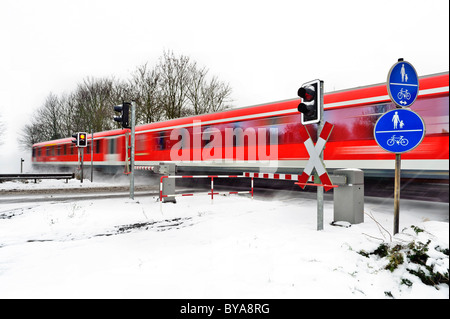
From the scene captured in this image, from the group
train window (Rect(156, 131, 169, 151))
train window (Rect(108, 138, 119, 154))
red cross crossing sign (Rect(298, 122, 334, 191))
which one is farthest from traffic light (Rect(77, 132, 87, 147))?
red cross crossing sign (Rect(298, 122, 334, 191))

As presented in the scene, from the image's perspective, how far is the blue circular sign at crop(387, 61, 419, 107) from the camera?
454cm

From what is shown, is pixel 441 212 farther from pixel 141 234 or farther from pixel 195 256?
pixel 141 234

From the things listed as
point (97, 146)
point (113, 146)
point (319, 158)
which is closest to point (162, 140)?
point (113, 146)

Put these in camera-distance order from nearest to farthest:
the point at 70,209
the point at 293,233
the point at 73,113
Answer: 1. the point at 293,233
2. the point at 70,209
3. the point at 73,113

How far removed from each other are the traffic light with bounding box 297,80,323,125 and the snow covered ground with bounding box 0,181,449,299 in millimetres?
1933

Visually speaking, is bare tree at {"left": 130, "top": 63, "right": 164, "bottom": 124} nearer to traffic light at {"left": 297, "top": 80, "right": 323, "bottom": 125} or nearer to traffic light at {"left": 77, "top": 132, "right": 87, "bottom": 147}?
traffic light at {"left": 77, "top": 132, "right": 87, "bottom": 147}

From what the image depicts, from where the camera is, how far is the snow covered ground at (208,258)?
124 inches

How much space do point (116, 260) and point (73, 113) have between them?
4016 centimetres

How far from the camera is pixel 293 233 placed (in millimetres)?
5219

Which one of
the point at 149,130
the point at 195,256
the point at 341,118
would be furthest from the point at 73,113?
the point at 195,256

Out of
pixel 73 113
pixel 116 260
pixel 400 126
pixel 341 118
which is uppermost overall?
pixel 73 113

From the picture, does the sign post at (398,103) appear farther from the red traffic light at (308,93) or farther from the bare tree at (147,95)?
the bare tree at (147,95)

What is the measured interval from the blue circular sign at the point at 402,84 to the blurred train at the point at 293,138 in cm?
323

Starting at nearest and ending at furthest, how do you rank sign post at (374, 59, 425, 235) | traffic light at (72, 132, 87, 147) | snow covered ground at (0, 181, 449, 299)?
snow covered ground at (0, 181, 449, 299)
sign post at (374, 59, 425, 235)
traffic light at (72, 132, 87, 147)
